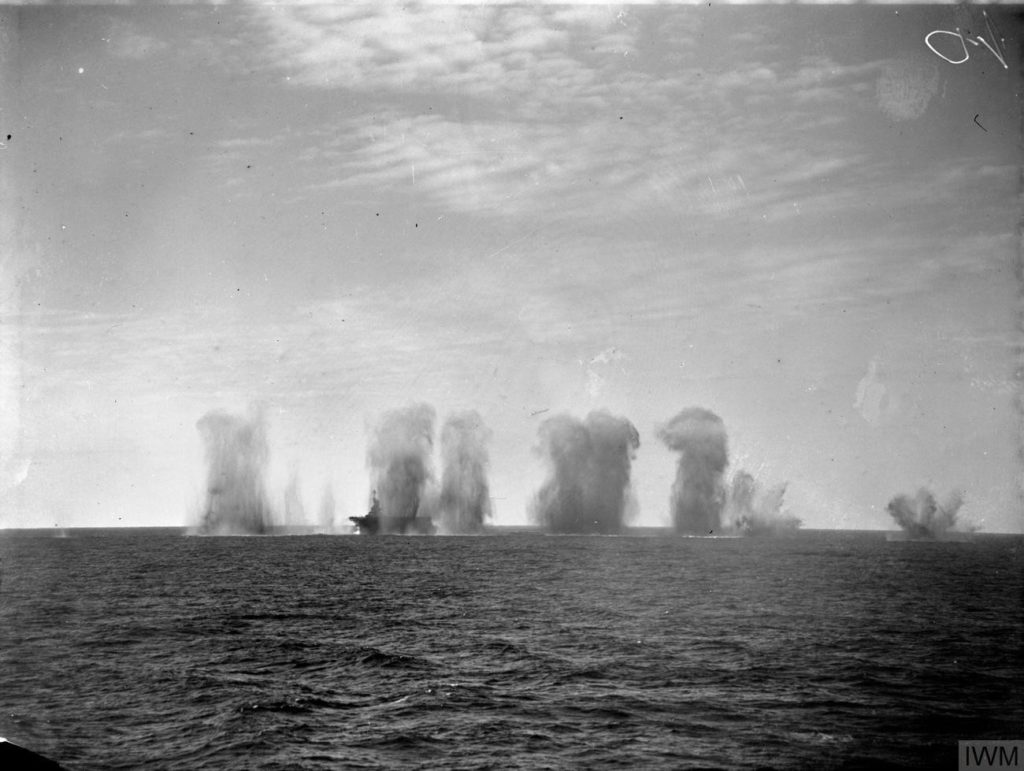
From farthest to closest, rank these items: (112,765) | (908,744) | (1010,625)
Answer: (1010,625) → (908,744) → (112,765)

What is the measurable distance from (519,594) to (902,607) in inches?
Result: 965

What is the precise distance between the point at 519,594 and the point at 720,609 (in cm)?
1391

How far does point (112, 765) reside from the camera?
1762 cm

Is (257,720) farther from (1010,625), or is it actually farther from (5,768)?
(1010,625)

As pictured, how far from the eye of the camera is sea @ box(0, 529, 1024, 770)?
1861cm

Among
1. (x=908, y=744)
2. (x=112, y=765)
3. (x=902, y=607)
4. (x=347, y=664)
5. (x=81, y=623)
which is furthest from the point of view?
(x=902, y=607)

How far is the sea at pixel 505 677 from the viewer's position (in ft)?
61.1

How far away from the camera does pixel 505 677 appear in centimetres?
2578

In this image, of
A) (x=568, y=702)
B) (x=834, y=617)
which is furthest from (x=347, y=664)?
(x=834, y=617)

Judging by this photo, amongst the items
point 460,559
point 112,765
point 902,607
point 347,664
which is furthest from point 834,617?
point 460,559

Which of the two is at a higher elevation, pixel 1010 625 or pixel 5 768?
pixel 5 768

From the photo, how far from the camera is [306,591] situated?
53.6 meters

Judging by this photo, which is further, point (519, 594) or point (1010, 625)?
point (519, 594)

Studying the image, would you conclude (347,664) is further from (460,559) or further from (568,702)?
(460,559)
